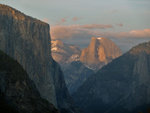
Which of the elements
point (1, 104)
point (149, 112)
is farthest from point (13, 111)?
point (149, 112)

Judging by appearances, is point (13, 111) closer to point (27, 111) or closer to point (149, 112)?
point (27, 111)

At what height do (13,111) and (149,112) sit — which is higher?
(149,112)

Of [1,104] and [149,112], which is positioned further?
[1,104]

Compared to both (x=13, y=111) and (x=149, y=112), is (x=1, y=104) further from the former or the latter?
(x=149, y=112)

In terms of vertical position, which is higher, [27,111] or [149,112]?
[149,112]

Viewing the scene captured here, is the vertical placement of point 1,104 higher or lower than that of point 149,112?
lower

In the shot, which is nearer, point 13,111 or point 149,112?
point 149,112

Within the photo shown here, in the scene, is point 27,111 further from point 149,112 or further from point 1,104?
point 149,112

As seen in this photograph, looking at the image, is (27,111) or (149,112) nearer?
(149,112)
